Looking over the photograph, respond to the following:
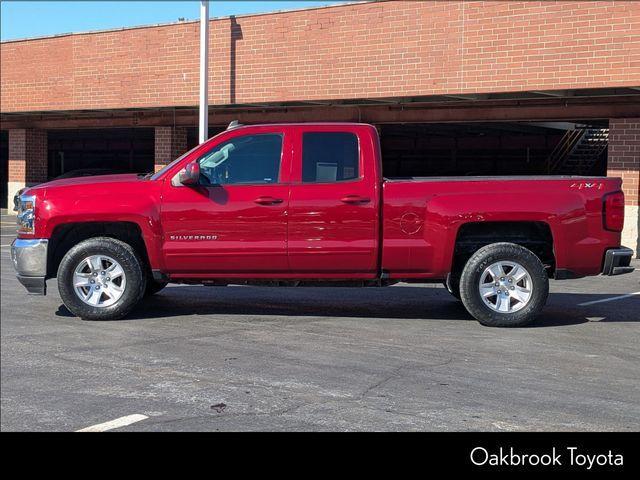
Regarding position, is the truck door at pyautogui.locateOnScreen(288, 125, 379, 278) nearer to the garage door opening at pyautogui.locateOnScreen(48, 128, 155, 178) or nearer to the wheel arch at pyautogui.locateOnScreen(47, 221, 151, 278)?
the wheel arch at pyautogui.locateOnScreen(47, 221, 151, 278)

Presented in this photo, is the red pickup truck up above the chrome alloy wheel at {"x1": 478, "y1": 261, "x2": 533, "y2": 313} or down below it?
above

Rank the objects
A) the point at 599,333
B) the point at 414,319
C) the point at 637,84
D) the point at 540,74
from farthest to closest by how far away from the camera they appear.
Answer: the point at 540,74 → the point at 637,84 → the point at 414,319 → the point at 599,333

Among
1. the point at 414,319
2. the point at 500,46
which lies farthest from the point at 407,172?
the point at 414,319

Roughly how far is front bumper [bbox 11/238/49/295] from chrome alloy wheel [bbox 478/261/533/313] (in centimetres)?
472

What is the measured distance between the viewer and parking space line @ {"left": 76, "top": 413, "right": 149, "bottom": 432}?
17.4 feet

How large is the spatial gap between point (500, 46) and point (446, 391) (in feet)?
41.7

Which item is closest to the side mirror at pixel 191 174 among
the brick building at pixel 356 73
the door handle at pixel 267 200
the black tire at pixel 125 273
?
the door handle at pixel 267 200

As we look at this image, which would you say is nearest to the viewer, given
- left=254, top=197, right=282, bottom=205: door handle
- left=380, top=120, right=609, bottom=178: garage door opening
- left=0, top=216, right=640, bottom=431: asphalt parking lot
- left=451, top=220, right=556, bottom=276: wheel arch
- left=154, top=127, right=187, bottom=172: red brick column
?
left=0, top=216, right=640, bottom=431: asphalt parking lot

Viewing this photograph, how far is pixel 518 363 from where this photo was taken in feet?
24.5

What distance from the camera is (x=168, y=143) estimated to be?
24.6 metres

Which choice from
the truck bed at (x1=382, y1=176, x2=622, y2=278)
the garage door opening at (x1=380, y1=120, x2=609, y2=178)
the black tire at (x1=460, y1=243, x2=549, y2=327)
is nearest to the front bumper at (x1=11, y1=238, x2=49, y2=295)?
the truck bed at (x1=382, y1=176, x2=622, y2=278)

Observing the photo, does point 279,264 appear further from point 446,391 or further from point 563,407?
point 563,407

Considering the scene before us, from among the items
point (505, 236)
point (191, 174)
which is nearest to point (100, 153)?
point (191, 174)

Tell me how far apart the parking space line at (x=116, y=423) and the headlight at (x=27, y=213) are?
4.55 meters
